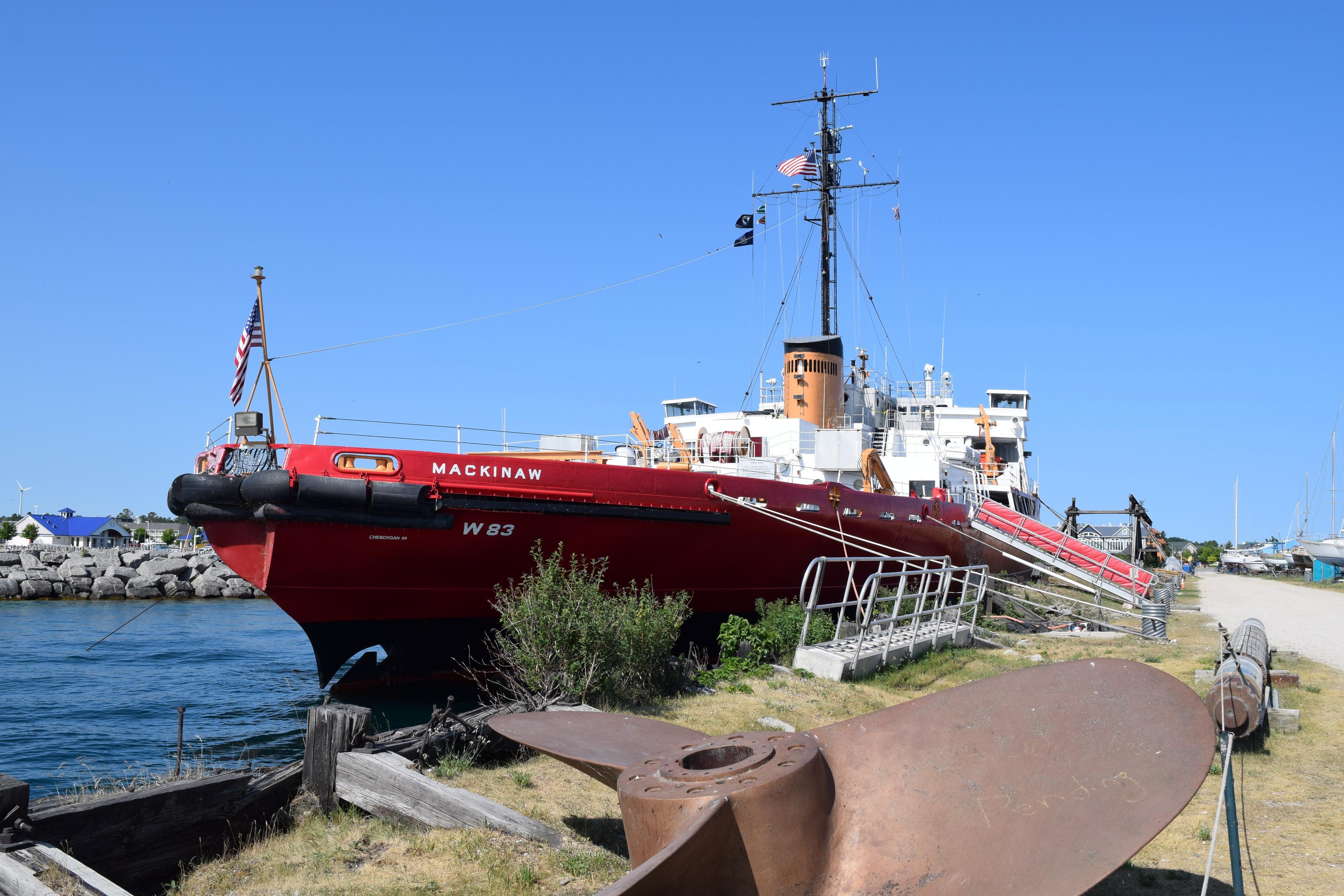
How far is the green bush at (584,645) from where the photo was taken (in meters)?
8.96

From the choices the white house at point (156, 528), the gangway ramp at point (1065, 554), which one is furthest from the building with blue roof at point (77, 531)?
the gangway ramp at point (1065, 554)

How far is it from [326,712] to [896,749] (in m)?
4.06

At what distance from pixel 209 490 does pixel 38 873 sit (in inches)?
350

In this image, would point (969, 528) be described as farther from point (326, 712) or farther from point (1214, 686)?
point (326, 712)

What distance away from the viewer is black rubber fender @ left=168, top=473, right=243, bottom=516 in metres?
12.7

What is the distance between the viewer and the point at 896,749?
3920 mm

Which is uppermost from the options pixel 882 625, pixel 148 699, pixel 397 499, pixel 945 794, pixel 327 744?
pixel 397 499

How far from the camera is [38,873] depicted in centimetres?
465

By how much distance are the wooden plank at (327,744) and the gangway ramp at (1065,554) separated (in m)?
16.8

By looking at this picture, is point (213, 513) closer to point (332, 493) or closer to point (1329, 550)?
point (332, 493)

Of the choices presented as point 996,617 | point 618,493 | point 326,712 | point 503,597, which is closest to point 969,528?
point 996,617

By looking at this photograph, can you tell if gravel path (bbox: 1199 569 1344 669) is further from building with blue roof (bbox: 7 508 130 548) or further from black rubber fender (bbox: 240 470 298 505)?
building with blue roof (bbox: 7 508 130 548)

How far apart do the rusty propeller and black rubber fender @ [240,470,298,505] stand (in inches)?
367

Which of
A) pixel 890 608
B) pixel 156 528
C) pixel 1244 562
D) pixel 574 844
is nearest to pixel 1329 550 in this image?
pixel 1244 562
